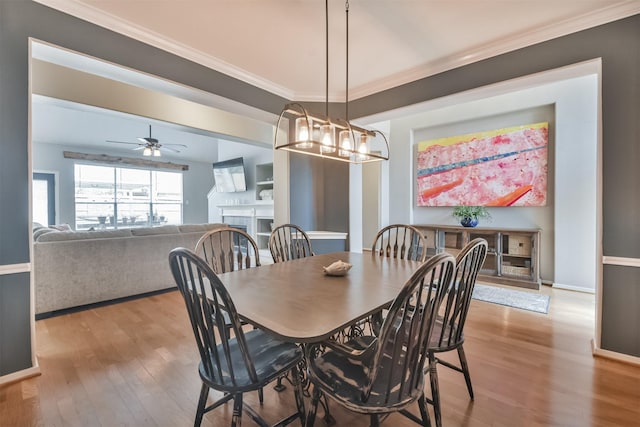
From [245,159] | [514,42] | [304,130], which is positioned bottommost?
[304,130]

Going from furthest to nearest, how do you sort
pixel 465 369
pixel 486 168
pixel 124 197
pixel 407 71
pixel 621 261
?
pixel 124 197, pixel 486 168, pixel 407 71, pixel 621 261, pixel 465 369

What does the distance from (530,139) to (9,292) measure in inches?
224

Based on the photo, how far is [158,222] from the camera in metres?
9.02

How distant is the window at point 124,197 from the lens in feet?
25.3

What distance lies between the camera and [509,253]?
4.12 meters

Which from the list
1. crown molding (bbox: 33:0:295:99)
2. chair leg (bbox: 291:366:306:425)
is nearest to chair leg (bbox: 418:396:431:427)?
chair leg (bbox: 291:366:306:425)

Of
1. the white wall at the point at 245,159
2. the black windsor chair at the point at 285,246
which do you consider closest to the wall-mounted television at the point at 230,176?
the white wall at the point at 245,159

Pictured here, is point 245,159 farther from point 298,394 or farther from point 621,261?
point 621,261

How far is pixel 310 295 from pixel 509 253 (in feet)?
12.6

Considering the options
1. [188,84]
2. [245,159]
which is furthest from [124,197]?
[188,84]

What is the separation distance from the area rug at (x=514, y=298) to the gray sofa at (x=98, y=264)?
380 cm

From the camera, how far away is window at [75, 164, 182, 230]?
304 inches

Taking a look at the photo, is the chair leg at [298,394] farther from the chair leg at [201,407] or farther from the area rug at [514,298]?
the area rug at [514,298]

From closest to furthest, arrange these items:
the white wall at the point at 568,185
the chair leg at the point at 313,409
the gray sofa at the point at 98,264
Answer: the chair leg at the point at 313,409 < the gray sofa at the point at 98,264 < the white wall at the point at 568,185
